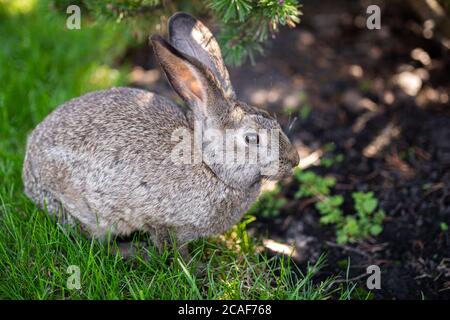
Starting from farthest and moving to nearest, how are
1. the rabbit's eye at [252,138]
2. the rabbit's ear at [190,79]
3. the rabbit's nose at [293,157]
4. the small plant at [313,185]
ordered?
the small plant at [313,185]
the rabbit's nose at [293,157]
the rabbit's eye at [252,138]
the rabbit's ear at [190,79]

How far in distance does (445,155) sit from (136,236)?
3.00m

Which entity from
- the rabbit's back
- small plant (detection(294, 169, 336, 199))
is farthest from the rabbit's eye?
small plant (detection(294, 169, 336, 199))

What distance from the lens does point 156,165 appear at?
3.99m

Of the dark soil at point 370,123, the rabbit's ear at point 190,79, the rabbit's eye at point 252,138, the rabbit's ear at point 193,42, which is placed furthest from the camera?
the dark soil at point 370,123

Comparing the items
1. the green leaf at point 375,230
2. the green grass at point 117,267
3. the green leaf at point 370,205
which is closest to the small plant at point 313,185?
Answer: the green leaf at point 370,205

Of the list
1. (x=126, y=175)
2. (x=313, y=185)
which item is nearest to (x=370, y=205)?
(x=313, y=185)

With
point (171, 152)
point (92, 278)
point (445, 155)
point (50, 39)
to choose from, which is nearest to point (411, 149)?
point (445, 155)

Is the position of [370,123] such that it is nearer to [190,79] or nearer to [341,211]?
[341,211]

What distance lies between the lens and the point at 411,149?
545 centimetres

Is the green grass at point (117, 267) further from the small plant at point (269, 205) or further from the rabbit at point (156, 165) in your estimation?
the small plant at point (269, 205)

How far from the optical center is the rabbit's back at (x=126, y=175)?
3.98m

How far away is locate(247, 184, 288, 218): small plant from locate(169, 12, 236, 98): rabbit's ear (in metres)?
1.32

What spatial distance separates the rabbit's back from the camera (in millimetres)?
3977
